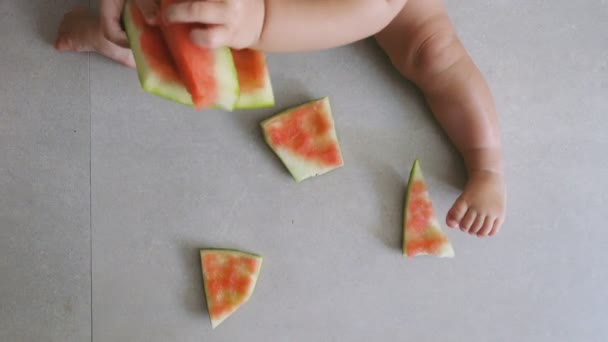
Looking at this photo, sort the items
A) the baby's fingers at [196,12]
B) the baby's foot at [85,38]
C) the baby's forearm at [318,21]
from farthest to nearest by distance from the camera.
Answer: the baby's foot at [85,38] → the baby's forearm at [318,21] → the baby's fingers at [196,12]

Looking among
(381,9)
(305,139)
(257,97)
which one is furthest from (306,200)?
(381,9)

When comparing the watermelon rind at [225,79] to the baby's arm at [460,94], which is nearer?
the watermelon rind at [225,79]

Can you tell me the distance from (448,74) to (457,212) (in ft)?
0.76

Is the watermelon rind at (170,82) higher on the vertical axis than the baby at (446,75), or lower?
higher

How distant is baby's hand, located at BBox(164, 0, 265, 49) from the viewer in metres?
0.65

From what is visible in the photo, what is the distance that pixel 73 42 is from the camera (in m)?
0.96

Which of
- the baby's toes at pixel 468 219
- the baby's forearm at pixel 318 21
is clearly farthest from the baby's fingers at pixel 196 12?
the baby's toes at pixel 468 219

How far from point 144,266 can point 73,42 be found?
39 cm

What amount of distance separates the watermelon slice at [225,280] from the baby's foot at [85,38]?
1.16ft

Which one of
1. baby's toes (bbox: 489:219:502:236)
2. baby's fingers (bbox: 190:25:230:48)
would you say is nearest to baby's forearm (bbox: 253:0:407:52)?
baby's fingers (bbox: 190:25:230:48)

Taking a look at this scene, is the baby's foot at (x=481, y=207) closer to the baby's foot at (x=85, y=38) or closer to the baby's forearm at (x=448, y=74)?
the baby's forearm at (x=448, y=74)

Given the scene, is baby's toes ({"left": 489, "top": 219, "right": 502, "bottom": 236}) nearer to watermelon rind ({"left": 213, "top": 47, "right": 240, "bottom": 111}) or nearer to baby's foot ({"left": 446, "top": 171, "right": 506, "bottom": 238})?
baby's foot ({"left": 446, "top": 171, "right": 506, "bottom": 238})

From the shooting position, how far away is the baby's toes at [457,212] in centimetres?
99

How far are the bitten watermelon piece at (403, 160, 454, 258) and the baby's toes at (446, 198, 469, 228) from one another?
0.04 m
